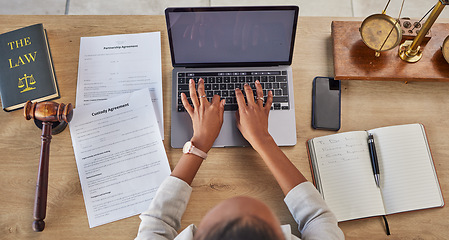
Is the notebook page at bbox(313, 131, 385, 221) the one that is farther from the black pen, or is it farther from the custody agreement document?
the custody agreement document

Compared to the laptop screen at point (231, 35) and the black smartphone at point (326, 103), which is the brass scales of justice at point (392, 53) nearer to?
the black smartphone at point (326, 103)

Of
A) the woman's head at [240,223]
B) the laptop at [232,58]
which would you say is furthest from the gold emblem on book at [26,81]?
the woman's head at [240,223]

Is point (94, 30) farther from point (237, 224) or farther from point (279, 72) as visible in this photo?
point (237, 224)

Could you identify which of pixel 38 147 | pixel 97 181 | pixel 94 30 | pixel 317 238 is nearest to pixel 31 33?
pixel 94 30

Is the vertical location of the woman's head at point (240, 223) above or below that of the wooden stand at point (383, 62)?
above

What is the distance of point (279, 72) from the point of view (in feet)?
3.09

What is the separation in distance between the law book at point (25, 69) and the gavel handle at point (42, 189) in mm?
135

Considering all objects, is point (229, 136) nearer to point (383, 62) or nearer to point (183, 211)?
point (183, 211)

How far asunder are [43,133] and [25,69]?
0.68 ft

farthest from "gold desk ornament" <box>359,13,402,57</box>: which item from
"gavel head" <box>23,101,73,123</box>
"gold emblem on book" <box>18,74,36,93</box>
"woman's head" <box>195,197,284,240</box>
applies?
"gold emblem on book" <box>18,74,36,93</box>

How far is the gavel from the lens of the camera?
818 mm

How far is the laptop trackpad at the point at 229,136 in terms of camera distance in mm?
893

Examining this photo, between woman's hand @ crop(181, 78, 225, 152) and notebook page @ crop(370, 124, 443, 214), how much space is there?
43 cm

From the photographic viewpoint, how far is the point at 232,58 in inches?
36.5
